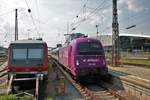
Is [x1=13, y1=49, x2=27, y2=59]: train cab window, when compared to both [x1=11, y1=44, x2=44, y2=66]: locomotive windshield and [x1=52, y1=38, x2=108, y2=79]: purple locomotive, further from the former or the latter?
[x1=52, y1=38, x2=108, y2=79]: purple locomotive

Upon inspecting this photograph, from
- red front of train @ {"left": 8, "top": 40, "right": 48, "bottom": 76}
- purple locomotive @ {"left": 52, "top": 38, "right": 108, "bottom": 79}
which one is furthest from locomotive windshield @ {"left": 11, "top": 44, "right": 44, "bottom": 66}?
purple locomotive @ {"left": 52, "top": 38, "right": 108, "bottom": 79}

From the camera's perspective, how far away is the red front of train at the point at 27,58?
1753cm

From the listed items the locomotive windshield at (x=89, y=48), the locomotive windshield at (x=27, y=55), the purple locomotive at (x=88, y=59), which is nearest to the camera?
the locomotive windshield at (x=27, y=55)

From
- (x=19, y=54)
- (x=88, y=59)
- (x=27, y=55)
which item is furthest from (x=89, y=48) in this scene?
(x=19, y=54)

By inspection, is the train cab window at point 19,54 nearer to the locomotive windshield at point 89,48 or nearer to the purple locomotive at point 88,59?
the purple locomotive at point 88,59

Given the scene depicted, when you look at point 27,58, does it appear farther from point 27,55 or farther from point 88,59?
point 88,59

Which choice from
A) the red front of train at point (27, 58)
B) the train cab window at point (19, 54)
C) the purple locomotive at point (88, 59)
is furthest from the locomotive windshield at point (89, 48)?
the train cab window at point (19, 54)

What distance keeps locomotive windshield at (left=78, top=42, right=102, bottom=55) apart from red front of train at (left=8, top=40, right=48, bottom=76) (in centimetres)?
297

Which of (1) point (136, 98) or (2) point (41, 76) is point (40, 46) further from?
(1) point (136, 98)

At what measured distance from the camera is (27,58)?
58.6ft

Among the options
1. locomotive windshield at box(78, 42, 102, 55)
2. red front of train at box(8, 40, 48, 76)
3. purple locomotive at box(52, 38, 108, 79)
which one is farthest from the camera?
locomotive windshield at box(78, 42, 102, 55)

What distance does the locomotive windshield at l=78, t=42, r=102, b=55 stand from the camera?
19969 mm

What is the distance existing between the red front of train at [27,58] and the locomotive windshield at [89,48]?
297 cm

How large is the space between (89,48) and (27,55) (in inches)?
170
